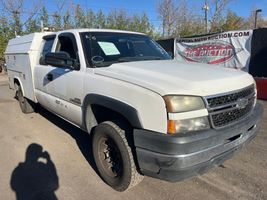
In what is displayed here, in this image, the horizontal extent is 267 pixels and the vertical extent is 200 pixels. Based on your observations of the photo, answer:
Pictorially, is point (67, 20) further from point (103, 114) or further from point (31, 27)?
point (103, 114)

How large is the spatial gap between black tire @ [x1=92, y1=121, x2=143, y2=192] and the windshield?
0.97 metres

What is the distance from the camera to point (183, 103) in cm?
262

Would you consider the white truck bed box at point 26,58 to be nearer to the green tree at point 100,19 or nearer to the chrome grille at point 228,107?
the chrome grille at point 228,107

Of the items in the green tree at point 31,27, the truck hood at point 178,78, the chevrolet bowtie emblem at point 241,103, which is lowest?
the chevrolet bowtie emblem at point 241,103

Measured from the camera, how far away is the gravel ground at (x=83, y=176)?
325cm

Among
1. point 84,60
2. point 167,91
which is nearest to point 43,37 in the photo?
point 84,60

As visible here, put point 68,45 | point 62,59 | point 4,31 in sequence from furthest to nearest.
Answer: point 4,31 → point 68,45 → point 62,59

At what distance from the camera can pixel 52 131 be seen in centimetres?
570

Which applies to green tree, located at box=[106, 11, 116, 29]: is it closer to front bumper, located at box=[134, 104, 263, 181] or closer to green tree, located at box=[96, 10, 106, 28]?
green tree, located at box=[96, 10, 106, 28]

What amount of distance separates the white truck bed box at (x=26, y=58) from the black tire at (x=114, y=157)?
2988 millimetres

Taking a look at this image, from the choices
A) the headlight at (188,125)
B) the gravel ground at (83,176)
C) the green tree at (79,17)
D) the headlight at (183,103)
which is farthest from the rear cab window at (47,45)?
the green tree at (79,17)

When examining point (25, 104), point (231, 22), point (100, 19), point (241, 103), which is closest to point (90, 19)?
point (100, 19)

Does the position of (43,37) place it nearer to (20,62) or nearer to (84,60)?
(20,62)

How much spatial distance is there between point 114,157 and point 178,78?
1299 mm
